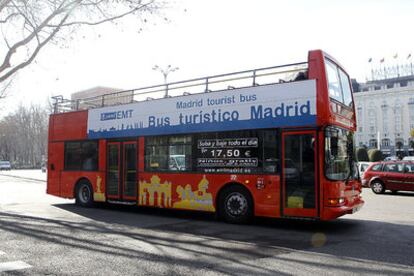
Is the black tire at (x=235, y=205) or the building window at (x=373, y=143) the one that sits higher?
the building window at (x=373, y=143)

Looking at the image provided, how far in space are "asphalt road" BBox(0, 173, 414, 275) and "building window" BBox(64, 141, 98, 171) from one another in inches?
100

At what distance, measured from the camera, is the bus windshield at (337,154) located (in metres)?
9.12

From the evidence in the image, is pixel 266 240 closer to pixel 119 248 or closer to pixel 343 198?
pixel 343 198

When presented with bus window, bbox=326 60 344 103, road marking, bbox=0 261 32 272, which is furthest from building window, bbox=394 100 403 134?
road marking, bbox=0 261 32 272

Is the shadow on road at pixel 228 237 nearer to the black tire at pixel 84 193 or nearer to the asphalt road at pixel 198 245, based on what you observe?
the asphalt road at pixel 198 245

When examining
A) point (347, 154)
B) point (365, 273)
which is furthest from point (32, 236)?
point (347, 154)

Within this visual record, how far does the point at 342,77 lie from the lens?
10.6 metres

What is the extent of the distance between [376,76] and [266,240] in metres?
130

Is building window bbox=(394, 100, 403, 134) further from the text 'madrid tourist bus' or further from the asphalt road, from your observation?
the text 'madrid tourist bus'

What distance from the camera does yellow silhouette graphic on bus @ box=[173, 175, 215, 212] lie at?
11.0m

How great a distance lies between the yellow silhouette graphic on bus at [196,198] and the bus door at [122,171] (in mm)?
1948

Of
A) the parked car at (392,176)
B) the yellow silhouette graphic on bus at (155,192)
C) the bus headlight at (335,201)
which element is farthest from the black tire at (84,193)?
the parked car at (392,176)

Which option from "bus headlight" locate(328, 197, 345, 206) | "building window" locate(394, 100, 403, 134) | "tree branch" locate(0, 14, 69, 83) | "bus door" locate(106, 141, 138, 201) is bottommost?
"bus headlight" locate(328, 197, 345, 206)

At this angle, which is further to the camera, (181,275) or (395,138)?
(395,138)
